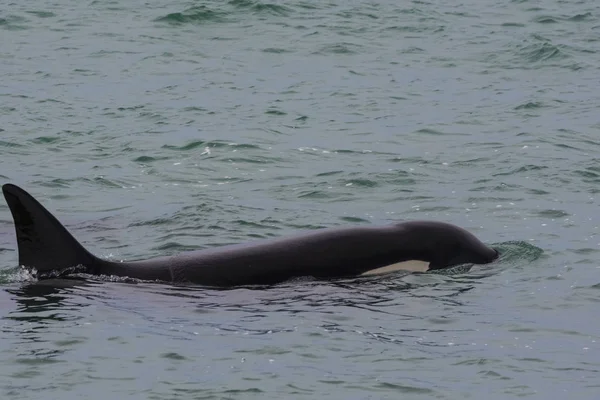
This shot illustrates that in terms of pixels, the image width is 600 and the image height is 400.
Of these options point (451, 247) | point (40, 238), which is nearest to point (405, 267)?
point (451, 247)

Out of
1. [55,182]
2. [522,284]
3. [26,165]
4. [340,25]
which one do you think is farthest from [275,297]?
[340,25]

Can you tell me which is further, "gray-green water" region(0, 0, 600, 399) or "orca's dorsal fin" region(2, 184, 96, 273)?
"orca's dorsal fin" region(2, 184, 96, 273)

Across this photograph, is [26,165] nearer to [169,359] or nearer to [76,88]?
[76,88]

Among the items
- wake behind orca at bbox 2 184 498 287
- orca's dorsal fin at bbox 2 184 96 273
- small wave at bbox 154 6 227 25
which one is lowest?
wake behind orca at bbox 2 184 498 287

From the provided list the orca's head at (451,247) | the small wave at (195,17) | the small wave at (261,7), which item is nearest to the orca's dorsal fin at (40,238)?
the orca's head at (451,247)

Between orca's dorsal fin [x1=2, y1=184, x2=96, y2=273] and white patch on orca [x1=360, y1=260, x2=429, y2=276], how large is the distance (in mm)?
2976

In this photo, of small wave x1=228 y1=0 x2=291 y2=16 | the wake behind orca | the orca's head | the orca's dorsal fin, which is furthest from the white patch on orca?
small wave x1=228 y1=0 x2=291 y2=16

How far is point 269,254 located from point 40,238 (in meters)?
2.36

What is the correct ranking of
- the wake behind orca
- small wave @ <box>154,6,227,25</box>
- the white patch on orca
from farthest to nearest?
small wave @ <box>154,6,227,25</box> → the white patch on orca → the wake behind orca

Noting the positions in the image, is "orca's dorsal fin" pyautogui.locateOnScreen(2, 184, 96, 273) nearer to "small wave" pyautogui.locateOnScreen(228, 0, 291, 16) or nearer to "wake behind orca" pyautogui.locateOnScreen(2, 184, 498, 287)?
"wake behind orca" pyautogui.locateOnScreen(2, 184, 498, 287)

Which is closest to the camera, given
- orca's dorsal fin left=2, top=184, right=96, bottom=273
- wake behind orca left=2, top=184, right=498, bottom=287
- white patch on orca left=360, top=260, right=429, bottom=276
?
orca's dorsal fin left=2, top=184, right=96, bottom=273

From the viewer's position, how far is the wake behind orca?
1296 centimetres

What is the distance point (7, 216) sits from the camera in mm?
17828

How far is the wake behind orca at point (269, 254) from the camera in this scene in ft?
42.5
